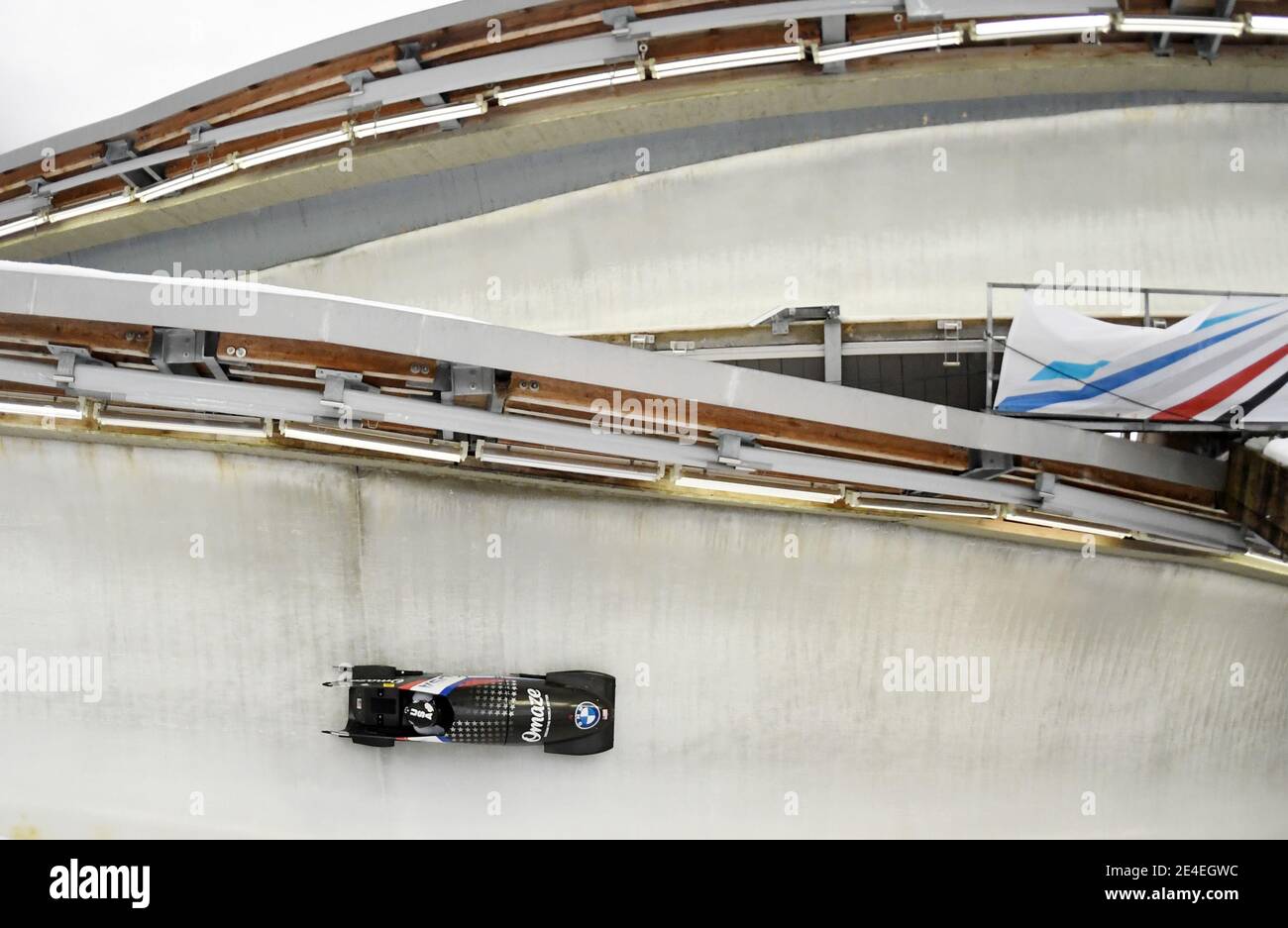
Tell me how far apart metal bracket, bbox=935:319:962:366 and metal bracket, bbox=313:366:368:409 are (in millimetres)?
3871

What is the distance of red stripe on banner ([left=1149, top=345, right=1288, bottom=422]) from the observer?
5438 millimetres

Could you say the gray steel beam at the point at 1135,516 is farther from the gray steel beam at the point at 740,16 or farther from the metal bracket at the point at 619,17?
the metal bracket at the point at 619,17

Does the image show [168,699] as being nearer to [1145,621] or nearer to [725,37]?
[725,37]

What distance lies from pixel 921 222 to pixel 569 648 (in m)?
4.41

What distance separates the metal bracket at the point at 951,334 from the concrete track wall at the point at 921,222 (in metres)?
0.78

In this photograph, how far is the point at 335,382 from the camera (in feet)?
17.5

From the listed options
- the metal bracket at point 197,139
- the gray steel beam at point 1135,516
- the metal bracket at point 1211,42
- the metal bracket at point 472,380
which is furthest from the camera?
the metal bracket at point 197,139

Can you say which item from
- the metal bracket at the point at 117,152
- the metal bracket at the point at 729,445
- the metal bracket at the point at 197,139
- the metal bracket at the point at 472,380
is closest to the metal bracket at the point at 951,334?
the metal bracket at the point at 729,445

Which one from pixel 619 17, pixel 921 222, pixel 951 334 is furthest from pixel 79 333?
pixel 921 222

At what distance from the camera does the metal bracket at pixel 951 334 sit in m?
6.33

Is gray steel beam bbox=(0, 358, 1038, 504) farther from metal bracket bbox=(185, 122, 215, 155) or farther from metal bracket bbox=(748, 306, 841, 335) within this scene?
metal bracket bbox=(185, 122, 215, 155)

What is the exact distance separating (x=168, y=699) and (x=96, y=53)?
6150 mm

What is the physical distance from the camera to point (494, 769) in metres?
7.19
